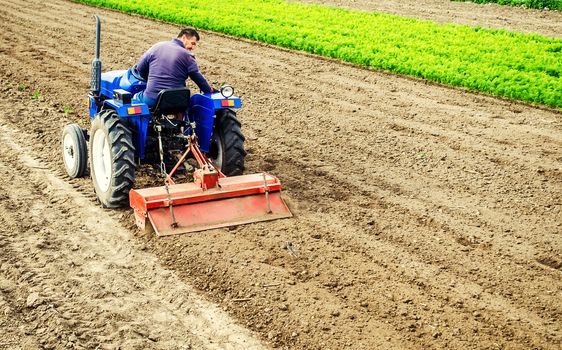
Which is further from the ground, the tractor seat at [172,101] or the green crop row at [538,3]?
the tractor seat at [172,101]

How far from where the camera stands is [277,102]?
1201 cm

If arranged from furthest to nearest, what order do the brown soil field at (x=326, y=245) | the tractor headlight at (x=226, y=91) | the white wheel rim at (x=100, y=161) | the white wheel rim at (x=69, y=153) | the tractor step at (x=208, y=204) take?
the white wheel rim at (x=69, y=153)
the white wheel rim at (x=100, y=161)
the tractor headlight at (x=226, y=91)
the tractor step at (x=208, y=204)
the brown soil field at (x=326, y=245)

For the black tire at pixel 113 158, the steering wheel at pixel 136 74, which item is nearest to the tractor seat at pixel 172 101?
the black tire at pixel 113 158

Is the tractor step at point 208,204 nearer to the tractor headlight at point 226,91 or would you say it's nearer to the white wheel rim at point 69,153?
the tractor headlight at point 226,91

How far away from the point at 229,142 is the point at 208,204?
38.7 inches

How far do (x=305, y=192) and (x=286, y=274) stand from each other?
199 centimetres

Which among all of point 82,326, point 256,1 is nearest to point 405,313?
point 82,326

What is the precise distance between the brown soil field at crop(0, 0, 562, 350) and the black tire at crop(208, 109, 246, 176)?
0.65 metres

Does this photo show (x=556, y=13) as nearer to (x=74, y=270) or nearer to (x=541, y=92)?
(x=541, y=92)

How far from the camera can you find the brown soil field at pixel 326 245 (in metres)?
5.45

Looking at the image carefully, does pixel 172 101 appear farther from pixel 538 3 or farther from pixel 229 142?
pixel 538 3

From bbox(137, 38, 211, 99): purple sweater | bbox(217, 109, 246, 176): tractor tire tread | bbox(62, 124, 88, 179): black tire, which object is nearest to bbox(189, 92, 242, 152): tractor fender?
bbox(217, 109, 246, 176): tractor tire tread

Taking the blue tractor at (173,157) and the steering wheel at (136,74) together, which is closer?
the blue tractor at (173,157)

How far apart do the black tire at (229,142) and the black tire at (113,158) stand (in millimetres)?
935
